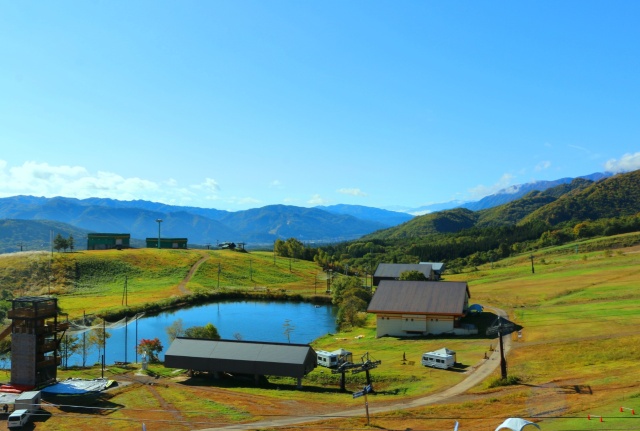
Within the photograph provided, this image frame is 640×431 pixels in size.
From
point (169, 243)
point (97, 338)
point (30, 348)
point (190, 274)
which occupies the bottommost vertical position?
point (97, 338)

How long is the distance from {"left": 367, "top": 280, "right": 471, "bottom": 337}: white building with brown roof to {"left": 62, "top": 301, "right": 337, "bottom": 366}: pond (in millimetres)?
15577

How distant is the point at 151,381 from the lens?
4772 cm

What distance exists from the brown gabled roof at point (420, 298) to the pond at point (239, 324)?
15696mm

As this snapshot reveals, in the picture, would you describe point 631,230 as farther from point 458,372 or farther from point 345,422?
point 345,422

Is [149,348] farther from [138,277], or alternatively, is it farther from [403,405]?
[138,277]

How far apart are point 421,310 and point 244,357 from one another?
27.8m

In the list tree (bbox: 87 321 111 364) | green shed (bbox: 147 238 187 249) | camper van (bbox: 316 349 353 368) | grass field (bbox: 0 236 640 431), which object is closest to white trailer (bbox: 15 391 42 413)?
grass field (bbox: 0 236 640 431)

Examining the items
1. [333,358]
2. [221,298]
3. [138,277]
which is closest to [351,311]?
[333,358]

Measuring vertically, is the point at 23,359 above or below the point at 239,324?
above

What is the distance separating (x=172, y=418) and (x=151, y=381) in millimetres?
12113

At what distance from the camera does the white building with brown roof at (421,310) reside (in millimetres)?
65938

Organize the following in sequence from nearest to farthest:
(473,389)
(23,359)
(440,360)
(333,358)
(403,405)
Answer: (403,405)
(473,389)
(23,359)
(440,360)
(333,358)

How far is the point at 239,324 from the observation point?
3745 inches

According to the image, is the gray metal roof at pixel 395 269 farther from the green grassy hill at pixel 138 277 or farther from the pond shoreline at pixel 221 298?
the green grassy hill at pixel 138 277
